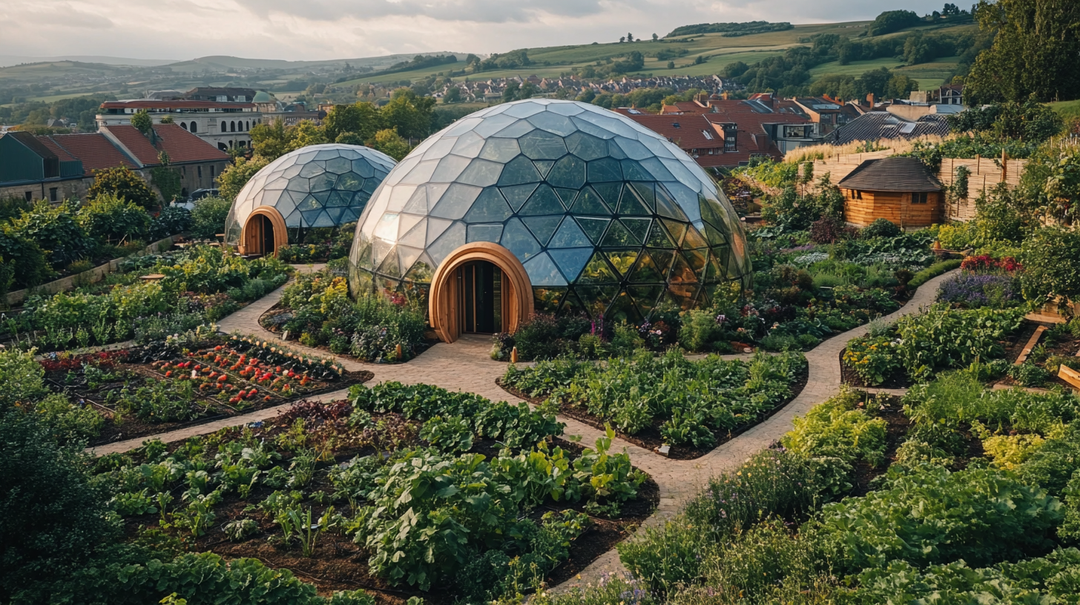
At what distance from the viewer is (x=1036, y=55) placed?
35.9 meters

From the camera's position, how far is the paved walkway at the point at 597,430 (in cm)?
970

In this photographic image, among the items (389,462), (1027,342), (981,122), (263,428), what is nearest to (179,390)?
(263,428)

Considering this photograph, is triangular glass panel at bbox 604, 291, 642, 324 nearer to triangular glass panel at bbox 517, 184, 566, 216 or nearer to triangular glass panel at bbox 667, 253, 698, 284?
triangular glass panel at bbox 667, 253, 698, 284

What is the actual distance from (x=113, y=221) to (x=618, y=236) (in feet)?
66.6

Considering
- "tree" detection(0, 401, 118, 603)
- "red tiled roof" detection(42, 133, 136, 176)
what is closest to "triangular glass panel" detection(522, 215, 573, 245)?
"tree" detection(0, 401, 118, 603)

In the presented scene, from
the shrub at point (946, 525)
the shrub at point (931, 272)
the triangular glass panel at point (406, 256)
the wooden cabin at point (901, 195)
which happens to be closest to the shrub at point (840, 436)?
the shrub at point (946, 525)

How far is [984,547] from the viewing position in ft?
23.1

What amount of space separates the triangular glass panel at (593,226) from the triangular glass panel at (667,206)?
1280 mm

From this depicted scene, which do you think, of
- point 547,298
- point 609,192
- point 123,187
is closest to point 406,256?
point 547,298

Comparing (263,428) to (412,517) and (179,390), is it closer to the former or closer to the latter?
(179,390)

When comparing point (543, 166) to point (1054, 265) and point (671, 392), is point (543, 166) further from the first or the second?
point (1054, 265)

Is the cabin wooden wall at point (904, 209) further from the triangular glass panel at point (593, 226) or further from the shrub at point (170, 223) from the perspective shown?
the shrub at point (170, 223)

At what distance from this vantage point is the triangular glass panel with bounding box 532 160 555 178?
16672 mm

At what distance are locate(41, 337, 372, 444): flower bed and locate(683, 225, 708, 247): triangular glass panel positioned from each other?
7.18 metres
